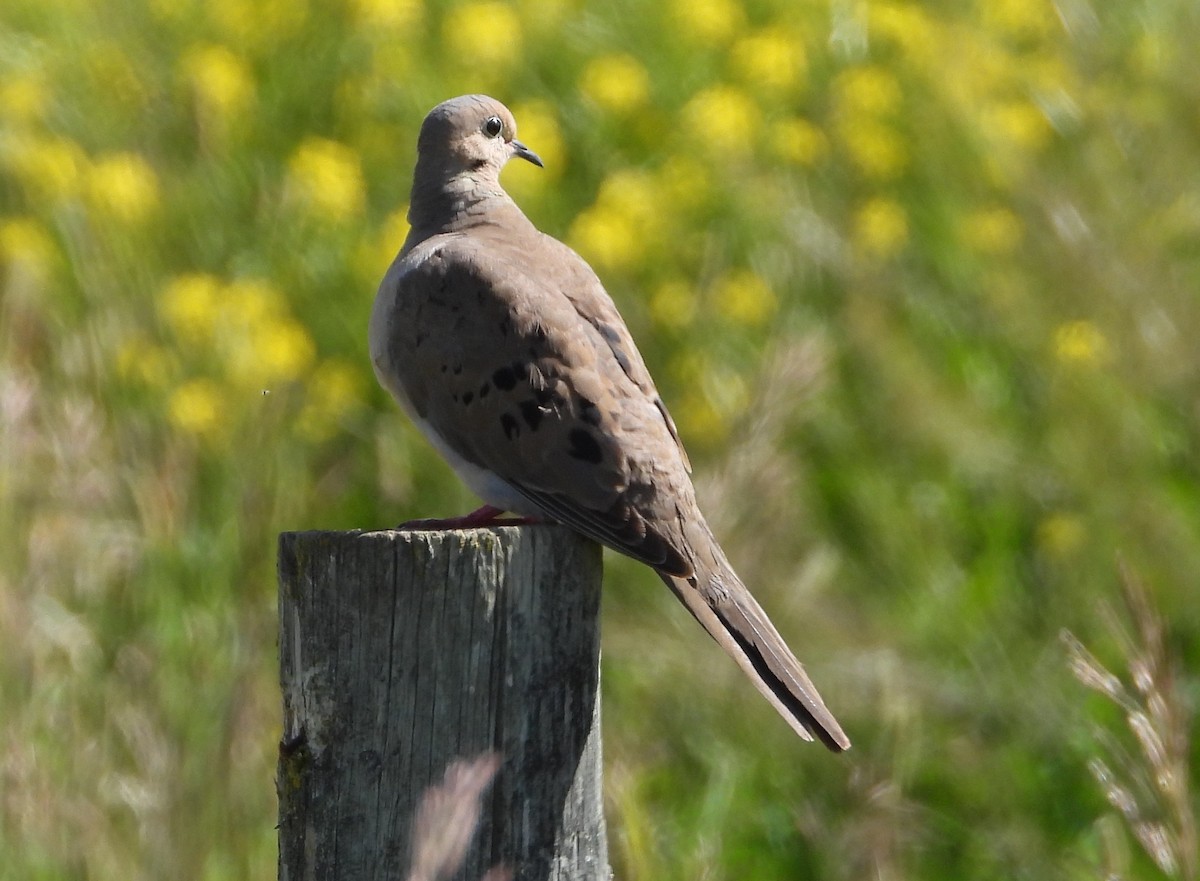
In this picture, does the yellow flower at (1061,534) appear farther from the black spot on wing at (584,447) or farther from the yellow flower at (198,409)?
the yellow flower at (198,409)

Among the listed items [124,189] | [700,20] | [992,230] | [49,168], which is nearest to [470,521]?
[992,230]

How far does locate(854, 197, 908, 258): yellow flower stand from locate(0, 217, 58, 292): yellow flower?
127 inches

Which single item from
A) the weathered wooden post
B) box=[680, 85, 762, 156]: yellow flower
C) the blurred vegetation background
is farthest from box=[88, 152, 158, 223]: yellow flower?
the weathered wooden post

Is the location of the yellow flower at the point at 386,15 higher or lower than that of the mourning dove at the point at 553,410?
higher

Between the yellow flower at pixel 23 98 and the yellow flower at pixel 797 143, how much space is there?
321 cm

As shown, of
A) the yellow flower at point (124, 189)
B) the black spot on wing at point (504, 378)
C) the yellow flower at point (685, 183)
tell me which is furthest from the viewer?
the yellow flower at point (685, 183)

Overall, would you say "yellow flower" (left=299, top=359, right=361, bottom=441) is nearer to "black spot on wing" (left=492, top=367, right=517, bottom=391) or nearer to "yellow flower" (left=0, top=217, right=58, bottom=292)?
"yellow flower" (left=0, top=217, right=58, bottom=292)

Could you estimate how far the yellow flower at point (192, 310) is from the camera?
6457 millimetres

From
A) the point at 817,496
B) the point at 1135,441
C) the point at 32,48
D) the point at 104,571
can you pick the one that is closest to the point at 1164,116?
the point at 1135,441

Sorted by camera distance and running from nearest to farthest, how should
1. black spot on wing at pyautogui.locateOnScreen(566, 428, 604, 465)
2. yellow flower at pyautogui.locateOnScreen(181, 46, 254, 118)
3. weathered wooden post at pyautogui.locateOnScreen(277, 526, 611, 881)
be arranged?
weathered wooden post at pyautogui.locateOnScreen(277, 526, 611, 881) < black spot on wing at pyautogui.locateOnScreen(566, 428, 604, 465) < yellow flower at pyautogui.locateOnScreen(181, 46, 254, 118)

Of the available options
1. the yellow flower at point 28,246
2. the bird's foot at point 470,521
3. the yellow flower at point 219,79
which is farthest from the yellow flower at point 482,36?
the bird's foot at point 470,521

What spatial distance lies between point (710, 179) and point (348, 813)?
4.84 meters

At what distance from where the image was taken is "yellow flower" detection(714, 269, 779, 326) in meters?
6.53

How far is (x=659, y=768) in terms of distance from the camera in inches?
207
